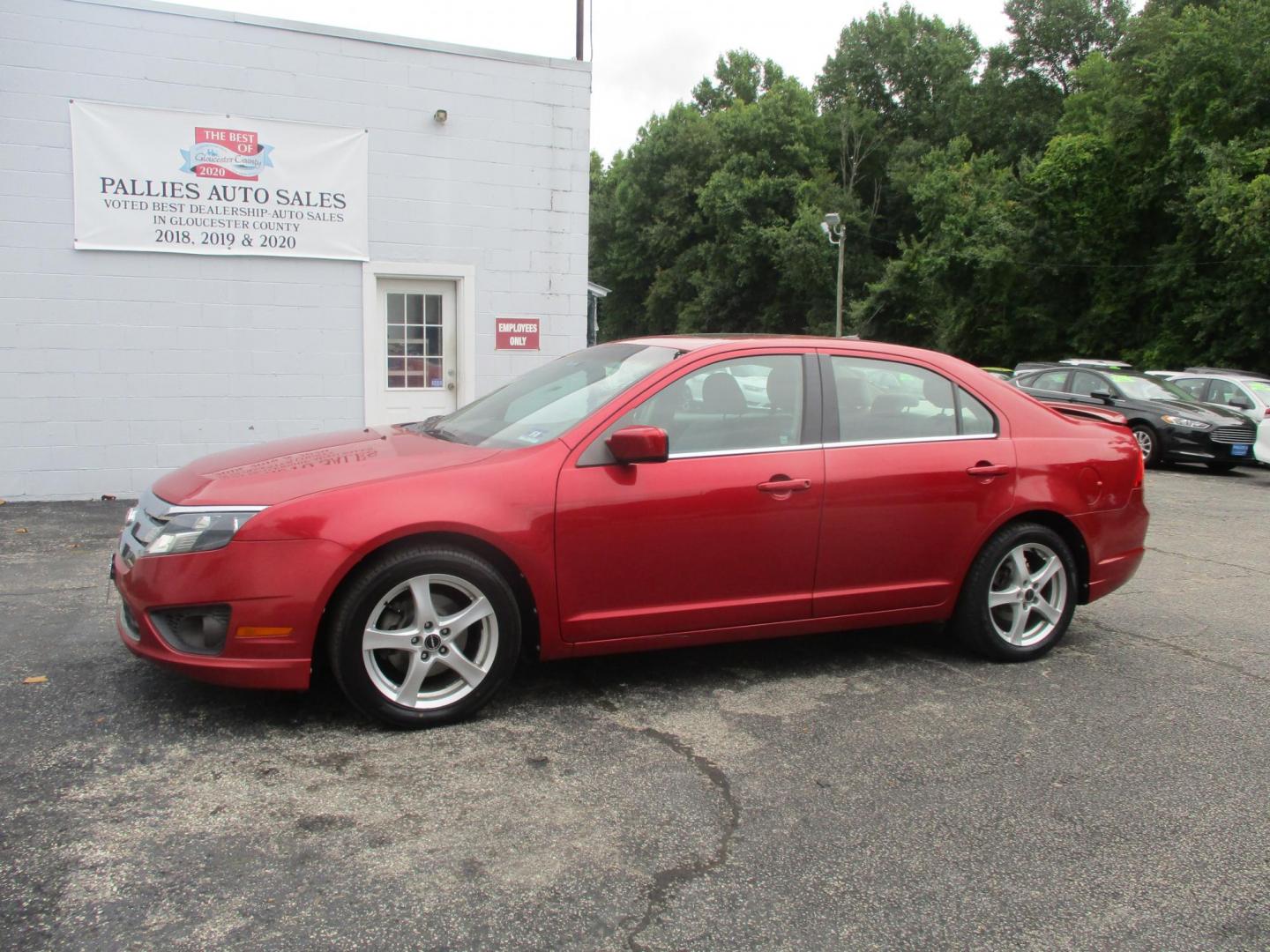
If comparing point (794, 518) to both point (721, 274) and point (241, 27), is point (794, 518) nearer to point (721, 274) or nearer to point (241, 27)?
point (241, 27)

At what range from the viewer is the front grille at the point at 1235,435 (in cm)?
1473

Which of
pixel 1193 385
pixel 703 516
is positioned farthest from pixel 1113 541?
pixel 1193 385

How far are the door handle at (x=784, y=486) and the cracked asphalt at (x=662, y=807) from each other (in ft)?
2.83

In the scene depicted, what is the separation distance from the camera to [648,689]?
14.7ft

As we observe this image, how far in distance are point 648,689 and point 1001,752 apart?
1430mm

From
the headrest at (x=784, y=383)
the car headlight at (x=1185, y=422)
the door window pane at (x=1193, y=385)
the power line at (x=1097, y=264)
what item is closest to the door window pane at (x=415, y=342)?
the headrest at (x=784, y=383)

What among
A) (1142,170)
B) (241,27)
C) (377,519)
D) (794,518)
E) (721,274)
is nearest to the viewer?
(377,519)

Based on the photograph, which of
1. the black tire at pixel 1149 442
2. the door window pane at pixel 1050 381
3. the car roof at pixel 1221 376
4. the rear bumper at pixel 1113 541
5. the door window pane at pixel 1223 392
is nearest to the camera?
the rear bumper at pixel 1113 541

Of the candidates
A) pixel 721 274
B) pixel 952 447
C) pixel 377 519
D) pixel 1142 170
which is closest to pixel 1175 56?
pixel 1142 170

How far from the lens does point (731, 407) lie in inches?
177

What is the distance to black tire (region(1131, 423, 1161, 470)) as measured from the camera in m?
15.3

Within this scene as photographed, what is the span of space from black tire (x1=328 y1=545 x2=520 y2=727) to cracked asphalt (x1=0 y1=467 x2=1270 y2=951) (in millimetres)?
137

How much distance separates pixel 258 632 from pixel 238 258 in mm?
6972

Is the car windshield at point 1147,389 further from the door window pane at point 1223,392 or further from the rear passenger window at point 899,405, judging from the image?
the rear passenger window at point 899,405
